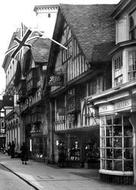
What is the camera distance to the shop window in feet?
65.7

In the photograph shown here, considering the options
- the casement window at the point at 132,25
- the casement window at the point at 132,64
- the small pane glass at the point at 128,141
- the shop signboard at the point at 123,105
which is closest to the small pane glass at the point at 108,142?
the small pane glass at the point at 128,141

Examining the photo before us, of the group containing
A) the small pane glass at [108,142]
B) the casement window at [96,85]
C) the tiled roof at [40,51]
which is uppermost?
the tiled roof at [40,51]

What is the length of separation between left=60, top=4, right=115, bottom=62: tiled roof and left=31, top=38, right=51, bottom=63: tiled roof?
11.6 m

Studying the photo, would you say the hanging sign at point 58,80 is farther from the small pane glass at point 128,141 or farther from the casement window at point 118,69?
the small pane glass at point 128,141

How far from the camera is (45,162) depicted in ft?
133

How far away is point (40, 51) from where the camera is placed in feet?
149

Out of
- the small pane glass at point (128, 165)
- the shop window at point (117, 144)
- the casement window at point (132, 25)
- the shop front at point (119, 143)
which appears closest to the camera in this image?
the shop front at point (119, 143)

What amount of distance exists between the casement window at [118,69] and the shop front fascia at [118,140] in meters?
2.20

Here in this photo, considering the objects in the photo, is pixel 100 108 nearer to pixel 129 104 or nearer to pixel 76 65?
pixel 129 104

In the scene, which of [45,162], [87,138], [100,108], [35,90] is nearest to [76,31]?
[87,138]

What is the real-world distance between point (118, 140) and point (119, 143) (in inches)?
5.1

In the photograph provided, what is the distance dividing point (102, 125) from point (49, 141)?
710 inches

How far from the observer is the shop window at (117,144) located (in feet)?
65.7

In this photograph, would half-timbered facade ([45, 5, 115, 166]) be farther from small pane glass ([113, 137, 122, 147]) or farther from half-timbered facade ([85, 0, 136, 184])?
small pane glass ([113, 137, 122, 147])
